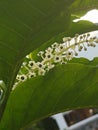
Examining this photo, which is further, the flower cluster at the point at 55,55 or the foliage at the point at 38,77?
the flower cluster at the point at 55,55

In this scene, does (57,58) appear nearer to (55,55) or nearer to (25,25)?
(55,55)

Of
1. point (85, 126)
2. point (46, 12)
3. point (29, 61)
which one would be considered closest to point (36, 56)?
point (29, 61)

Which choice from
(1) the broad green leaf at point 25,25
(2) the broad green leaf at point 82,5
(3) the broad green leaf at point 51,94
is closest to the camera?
(1) the broad green leaf at point 25,25

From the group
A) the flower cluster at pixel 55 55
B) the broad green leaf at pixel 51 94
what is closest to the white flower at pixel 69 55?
the flower cluster at pixel 55 55

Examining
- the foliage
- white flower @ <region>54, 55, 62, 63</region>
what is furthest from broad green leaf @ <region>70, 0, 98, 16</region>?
white flower @ <region>54, 55, 62, 63</region>

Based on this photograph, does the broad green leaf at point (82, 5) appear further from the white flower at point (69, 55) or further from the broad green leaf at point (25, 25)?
the broad green leaf at point (25, 25)


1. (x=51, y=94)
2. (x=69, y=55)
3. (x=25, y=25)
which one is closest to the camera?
(x=25, y=25)

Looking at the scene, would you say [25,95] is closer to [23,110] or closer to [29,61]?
[23,110]

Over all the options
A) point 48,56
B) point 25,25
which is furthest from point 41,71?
point 25,25

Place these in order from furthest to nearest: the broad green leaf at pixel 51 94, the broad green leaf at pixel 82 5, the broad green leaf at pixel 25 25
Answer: the broad green leaf at pixel 82 5
the broad green leaf at pixel 51 94
the broad green leaf at pixel 25 25
